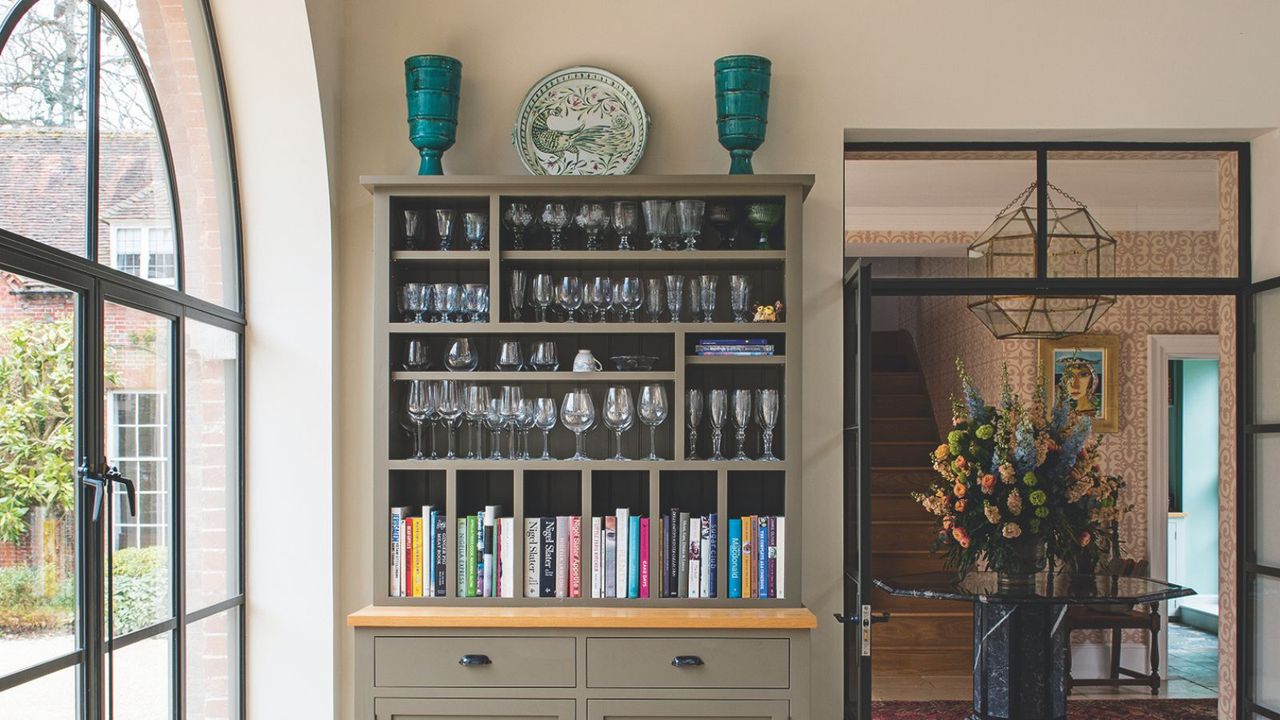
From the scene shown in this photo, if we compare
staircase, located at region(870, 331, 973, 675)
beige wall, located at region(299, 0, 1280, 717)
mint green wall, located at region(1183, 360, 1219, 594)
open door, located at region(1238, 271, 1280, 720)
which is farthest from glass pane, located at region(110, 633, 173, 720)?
mint green wall, located at region(1183, 360, 1219, 594)

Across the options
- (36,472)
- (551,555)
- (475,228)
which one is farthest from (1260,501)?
(36,472)

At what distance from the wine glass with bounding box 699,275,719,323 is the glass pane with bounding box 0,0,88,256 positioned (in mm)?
1779

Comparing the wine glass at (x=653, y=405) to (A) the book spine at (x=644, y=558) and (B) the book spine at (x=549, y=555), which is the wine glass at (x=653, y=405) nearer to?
(A) the book spine at (x=644, y=558)

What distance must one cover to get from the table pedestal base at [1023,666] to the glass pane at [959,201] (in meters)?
1.14

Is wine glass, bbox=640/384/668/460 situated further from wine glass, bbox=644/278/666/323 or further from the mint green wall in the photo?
the mint green wall

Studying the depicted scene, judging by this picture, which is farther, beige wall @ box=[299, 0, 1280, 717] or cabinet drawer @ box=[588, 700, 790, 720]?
beige wall @ box=[299, 0, 1280, 717]

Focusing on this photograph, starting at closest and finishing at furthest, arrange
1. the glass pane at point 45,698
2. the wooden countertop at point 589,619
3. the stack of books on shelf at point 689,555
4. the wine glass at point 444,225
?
the glass pane at point 45,698, the wooden countertop at point 589,619, the stack of books on shelf at point 689,555, the wine glass at point 444,225

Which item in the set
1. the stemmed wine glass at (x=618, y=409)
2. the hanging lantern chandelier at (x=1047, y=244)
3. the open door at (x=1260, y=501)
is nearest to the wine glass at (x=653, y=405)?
the stemmed wine glass at (x=618, y=409)

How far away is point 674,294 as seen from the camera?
369 centimetres

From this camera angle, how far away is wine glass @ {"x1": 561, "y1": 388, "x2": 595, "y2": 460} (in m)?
3.66

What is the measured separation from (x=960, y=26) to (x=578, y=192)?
4.67 ft

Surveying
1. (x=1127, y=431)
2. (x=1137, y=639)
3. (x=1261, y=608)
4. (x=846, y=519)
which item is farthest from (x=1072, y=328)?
(x=846, y=519)

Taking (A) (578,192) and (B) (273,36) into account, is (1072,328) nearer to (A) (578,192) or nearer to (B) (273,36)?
(A) (578,192)

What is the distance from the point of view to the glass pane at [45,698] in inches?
92.6
